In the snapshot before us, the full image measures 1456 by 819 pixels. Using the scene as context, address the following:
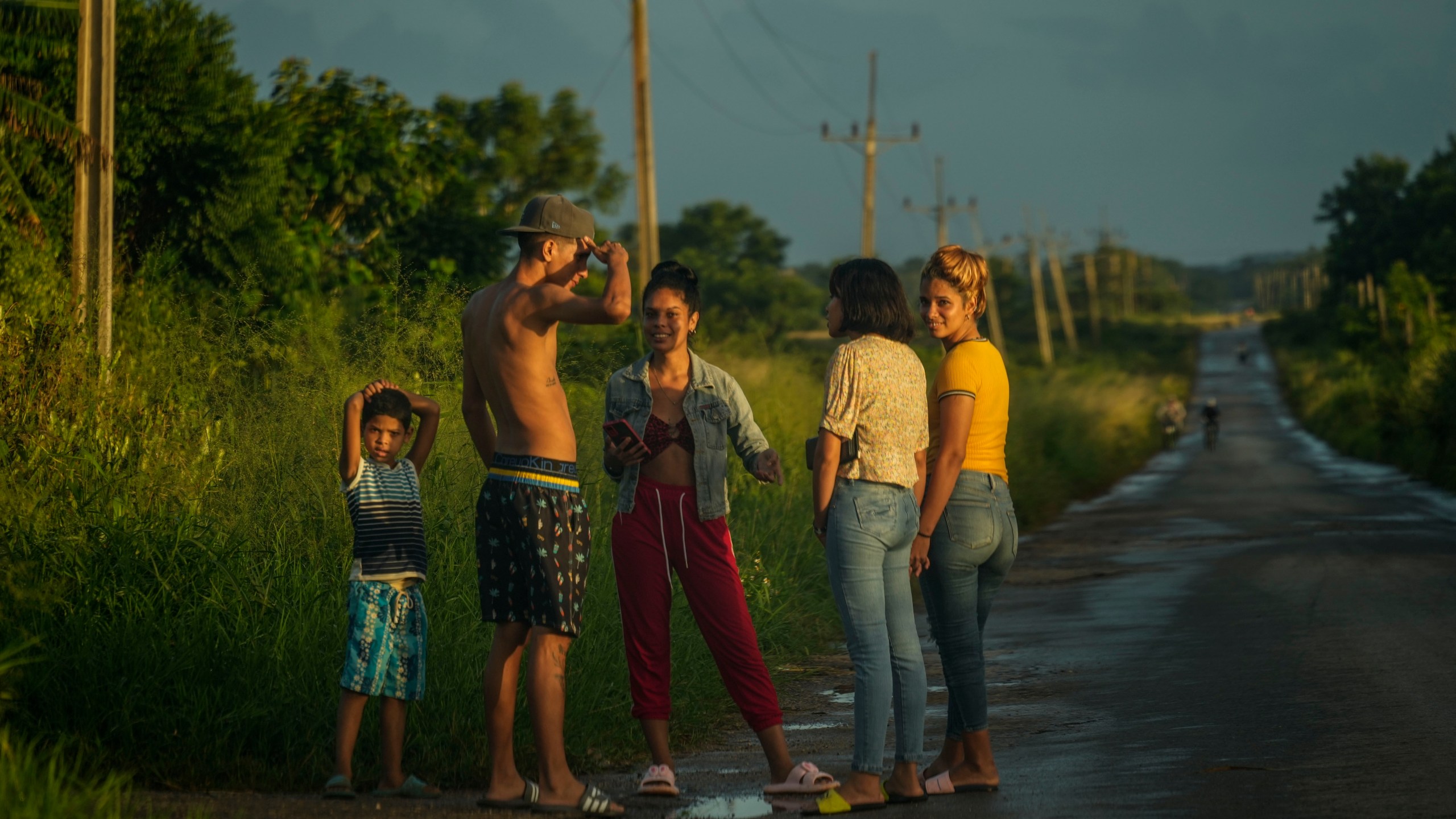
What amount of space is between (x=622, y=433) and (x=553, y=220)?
76cm

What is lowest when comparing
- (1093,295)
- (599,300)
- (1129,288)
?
(599,300)

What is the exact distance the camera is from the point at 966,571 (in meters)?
5.11

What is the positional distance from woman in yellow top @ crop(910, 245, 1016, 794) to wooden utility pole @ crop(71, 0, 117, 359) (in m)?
7.77

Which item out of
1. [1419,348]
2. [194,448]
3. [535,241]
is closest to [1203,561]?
[194,448]

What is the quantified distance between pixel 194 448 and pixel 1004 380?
4.57 metres

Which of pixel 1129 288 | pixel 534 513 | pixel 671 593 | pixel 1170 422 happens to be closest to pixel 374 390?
pixel 534 513

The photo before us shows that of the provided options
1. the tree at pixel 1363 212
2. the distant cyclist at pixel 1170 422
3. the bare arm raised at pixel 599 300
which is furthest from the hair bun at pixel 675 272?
the tree at pixel 1363 212

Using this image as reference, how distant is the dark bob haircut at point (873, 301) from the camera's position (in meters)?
4.97

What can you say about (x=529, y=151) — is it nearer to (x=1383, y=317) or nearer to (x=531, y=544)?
(x=531, y=544)

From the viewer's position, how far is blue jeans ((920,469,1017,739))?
509cm

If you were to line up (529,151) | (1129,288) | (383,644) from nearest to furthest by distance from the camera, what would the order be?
(383,644), (529,151), (1129,288)

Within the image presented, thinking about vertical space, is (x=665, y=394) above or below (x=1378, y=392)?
above

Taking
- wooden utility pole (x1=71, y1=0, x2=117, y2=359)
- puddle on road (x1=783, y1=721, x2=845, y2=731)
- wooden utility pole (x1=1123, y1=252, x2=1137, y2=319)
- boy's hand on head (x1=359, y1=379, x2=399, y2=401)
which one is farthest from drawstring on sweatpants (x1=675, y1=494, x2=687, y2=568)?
wooden utility pole (x1=1123, y1=252, x2=1137, y2=319)

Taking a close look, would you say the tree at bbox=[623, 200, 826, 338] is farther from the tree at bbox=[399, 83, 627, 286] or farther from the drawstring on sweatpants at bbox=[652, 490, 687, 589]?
the drawstring on sweatpants at bbox=[652, 490, 687, 589]
